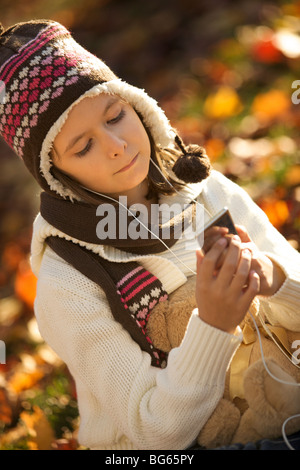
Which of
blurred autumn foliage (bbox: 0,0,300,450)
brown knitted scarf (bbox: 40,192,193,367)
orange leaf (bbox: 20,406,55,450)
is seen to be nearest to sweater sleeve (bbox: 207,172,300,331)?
brown knitted scarf (bbox: 40,192,193,367)

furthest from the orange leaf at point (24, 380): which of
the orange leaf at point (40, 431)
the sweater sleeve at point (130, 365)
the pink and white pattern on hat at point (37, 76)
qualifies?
the pink and white pattern on hat at point (37, 76)

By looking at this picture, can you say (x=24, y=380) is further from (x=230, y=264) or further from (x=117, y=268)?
(x=230, y=264)

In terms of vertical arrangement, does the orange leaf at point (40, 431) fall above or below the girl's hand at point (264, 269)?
below

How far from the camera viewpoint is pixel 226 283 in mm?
1766

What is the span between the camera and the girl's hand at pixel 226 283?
1.76 metres

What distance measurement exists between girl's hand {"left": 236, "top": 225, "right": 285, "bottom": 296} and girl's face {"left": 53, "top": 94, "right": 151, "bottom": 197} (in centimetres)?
45

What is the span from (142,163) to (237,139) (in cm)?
221

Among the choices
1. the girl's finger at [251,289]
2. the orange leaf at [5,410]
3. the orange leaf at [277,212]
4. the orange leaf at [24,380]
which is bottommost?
the orange leaf at [5,410]

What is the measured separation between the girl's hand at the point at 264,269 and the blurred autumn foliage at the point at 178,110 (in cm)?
98

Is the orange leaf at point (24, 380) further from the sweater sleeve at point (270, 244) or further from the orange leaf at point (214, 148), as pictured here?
the orange leaf at point (214, 148)

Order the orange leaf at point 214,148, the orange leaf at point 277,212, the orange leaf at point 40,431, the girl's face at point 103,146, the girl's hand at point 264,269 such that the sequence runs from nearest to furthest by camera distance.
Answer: the girl's hand at point 264,269 < the girl's face at point 103,146 < the orange leaf at point 40,431 < the orange leaf at point 277,212 < the orange leaf at point 214,148

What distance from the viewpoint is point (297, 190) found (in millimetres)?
3342

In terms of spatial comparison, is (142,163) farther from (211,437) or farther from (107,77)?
(211,437)

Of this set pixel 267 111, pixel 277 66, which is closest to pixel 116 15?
pixel 277 66
